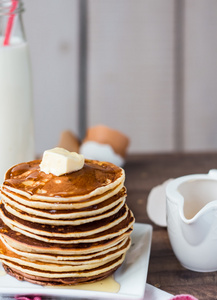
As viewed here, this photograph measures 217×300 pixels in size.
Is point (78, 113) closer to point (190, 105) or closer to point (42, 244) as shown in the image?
point (190, 105)

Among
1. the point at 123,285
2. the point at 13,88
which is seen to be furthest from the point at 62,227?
the point at 13,88

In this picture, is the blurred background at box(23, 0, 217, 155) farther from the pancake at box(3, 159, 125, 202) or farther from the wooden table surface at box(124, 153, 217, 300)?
the pancake at box(3, 159, 125, 202)

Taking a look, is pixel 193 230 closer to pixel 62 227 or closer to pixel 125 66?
pixel 62 227

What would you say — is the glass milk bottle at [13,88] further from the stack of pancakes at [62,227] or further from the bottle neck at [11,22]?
the stack of pancakes at [62,227]

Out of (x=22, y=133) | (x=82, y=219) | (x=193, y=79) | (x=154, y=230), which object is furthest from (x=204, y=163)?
(x=193, y=79)

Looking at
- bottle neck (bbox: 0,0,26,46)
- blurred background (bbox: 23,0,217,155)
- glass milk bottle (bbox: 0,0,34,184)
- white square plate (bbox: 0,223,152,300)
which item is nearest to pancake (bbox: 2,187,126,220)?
white square plate (bbox: 0,223,152,300)
